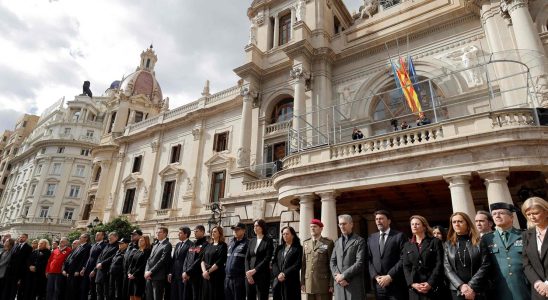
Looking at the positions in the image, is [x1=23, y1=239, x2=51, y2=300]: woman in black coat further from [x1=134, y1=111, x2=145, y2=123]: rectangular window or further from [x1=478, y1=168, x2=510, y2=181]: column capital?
[x1=134, y1=111, x2=145, y2=123]: rectangular window

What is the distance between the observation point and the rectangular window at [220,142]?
76.9ft

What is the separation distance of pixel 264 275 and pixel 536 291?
444 cm

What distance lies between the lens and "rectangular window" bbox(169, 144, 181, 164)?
2584 cm

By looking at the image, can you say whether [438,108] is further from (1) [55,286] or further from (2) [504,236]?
(1) [55,286]

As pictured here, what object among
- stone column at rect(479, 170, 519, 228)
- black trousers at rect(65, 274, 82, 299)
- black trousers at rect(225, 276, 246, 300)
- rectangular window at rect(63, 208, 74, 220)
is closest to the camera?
black trousers at rect(225, 276, 246, 300)

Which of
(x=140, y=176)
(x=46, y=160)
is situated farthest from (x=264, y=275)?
(x=46, y=160)

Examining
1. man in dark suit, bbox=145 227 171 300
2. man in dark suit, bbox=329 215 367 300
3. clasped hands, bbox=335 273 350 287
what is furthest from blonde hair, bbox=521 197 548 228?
man in dark suit, bbox=145 227 171 300

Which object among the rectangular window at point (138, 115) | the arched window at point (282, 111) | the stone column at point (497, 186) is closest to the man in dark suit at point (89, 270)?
the stone column at point (497, 186)

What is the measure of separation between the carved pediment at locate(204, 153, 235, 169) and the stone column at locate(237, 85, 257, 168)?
11.9ft

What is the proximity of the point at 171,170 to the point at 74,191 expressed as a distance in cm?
3027

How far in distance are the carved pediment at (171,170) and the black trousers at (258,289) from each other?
62.1 ft

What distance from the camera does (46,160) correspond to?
157 ft

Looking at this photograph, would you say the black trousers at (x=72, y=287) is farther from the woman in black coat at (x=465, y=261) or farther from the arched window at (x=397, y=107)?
the arched window at (x=397, y=107)

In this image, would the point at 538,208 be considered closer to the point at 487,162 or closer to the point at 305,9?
the point at 487,162
